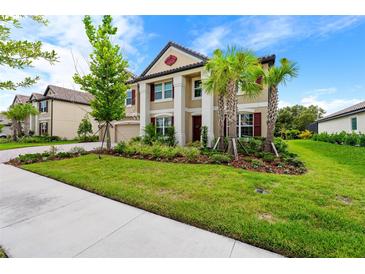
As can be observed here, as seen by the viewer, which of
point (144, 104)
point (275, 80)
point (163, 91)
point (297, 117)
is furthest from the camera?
point (297, 117)

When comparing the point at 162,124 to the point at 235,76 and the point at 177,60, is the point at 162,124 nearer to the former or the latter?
the point at 177,60

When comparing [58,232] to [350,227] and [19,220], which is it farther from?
[350,227]

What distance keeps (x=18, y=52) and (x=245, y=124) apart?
1164 cm

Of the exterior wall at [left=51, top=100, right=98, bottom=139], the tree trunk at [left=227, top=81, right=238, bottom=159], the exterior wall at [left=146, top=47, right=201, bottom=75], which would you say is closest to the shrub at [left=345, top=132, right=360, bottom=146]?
the tree trunk at [left=227, top=81, right=238, bottom=159]

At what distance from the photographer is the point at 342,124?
61.1ft

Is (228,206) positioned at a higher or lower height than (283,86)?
lower

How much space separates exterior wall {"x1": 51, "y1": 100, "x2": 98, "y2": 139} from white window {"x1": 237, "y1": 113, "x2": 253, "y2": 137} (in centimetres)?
2052

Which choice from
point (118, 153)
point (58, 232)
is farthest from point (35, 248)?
point (118, 153)

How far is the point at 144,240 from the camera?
2.67m

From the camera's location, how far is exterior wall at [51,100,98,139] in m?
24.2

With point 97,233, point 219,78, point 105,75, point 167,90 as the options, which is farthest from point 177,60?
point 97,233

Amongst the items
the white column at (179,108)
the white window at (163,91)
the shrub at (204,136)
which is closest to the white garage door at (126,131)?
the white window at (163,91)

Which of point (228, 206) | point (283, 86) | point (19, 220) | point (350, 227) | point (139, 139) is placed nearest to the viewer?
point (350, 227)
